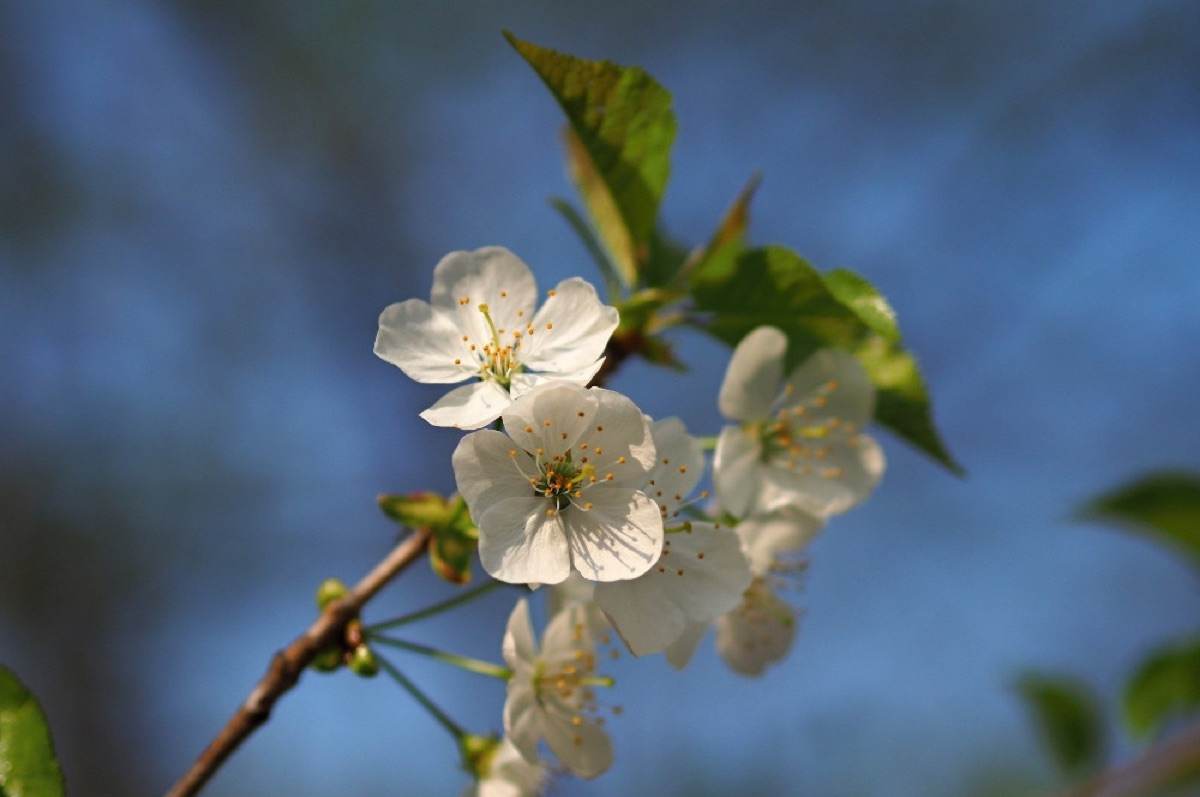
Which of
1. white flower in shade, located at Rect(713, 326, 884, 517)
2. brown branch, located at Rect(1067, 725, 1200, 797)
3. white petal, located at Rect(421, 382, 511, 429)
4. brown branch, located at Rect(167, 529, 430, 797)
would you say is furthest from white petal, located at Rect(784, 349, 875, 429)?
brown branch, located at Rect(1067, 725, 1200, 797)

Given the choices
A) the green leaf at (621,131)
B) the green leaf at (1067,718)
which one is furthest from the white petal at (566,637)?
the green leaf at (1067,718)

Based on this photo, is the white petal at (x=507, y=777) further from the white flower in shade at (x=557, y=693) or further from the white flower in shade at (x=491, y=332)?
the white flower in shade at (x=491, y=332)

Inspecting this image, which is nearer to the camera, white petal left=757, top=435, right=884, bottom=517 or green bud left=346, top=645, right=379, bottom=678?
green bud left=346, top=645, right=379, bottom=678

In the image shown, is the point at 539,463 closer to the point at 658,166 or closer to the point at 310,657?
the point at 310,657

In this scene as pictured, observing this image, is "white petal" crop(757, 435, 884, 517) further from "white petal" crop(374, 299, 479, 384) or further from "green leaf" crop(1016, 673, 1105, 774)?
"green leaf" crop(1016, 673, 1105, 774)

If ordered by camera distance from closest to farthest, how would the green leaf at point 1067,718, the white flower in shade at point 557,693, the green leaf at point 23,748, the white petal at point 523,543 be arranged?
1. the green leaf at point 23,748
2. the white petal at point 523,543
3. the white flower in shade at point 557,693
4. the green leaf at point 1067,718

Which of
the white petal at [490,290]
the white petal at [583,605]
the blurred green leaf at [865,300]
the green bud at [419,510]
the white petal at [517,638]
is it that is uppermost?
the white petal at [490,290]
